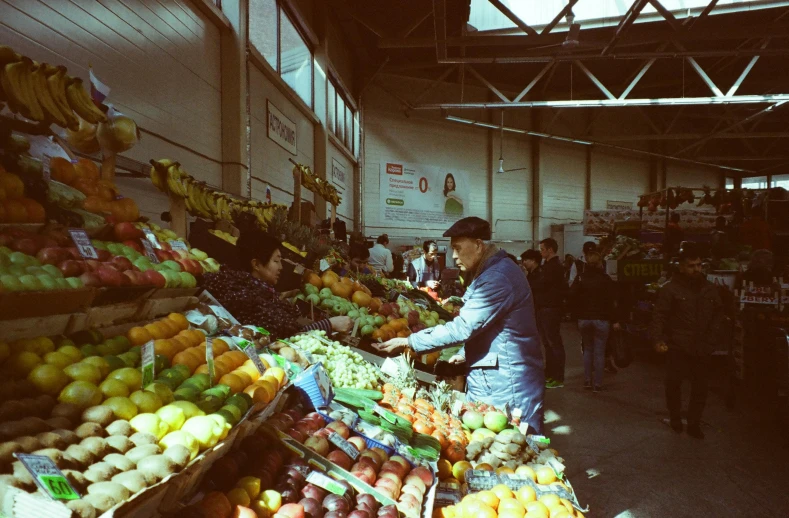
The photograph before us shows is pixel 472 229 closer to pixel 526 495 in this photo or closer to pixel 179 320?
pixel 526 495

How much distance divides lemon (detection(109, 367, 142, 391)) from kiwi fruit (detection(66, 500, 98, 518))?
0.60 metres

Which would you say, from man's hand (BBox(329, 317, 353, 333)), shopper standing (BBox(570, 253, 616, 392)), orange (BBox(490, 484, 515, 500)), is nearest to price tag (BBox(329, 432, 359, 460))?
orange (BBox(490, 484, 515, 500))

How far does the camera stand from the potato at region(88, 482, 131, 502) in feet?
3.61

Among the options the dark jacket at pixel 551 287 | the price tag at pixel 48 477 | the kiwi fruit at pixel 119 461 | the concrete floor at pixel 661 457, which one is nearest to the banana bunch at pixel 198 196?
Result: the kiwi fruit at pixel 119 461

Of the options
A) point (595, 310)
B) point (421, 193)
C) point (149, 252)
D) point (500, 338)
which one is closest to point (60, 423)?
point (149, 252)

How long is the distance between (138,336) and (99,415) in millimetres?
664

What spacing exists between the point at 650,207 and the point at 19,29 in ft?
43.4

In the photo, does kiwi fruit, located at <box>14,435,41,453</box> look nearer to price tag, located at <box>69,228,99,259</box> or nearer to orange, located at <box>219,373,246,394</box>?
A: orange, located at <box>219,373,246,394</box>

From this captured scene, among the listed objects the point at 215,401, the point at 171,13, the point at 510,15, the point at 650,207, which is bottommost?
the point at 215,401

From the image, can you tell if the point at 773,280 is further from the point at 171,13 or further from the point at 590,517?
the point at 171,13

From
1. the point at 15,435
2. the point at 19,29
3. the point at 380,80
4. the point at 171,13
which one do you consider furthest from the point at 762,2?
the point at 15,435

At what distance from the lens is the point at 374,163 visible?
1567 cm

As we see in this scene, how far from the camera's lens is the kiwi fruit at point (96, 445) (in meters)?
1.25

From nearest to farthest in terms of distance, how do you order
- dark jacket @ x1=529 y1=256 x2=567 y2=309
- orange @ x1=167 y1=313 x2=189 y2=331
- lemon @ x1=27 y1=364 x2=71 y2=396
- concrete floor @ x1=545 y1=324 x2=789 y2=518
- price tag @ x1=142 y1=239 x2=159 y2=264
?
lemon @ x1=27 y1=364 x2=71 y2=396 < orange @ x1=167 y1=313 x2=189 y2=331 < price tag @ x1=142 y1=239 x2=159 y2=264 < concrete floor @ x1=545 y1=324 x2=789 y2=518 < dark jacket @ x1=529 y1=256 x2=567 y2=309
